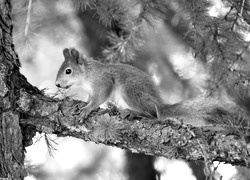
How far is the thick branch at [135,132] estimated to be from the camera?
1179 millimetres

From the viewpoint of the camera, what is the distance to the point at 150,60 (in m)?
2.23

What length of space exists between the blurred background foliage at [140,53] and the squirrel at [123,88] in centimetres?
8

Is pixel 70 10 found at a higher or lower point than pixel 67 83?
higher

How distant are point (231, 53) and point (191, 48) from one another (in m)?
0.23

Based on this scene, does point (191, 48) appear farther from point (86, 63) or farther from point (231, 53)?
point (86, 63)

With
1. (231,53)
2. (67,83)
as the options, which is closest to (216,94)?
(231,53)

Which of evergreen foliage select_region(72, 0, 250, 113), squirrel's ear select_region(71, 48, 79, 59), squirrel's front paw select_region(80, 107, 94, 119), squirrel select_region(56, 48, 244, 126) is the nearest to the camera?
squirrel's front paw select_region(80, 107, 94, 119)

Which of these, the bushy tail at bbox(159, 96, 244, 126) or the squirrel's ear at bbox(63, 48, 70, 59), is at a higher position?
the squirrel's ear at bbox(63, 48, 70, 59)

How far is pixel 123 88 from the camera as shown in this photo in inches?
74.0

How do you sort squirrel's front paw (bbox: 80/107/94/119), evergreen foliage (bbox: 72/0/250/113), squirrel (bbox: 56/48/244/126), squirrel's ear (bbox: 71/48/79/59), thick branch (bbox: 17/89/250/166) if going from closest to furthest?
thick branch (bbox: 17/89/250/166) < squirrel's front paw (bbox: 80/107/94/119) < squirrel (bbox: 56/48/244/126) < evergreen foliage (bbox: 72/0/250/113) < squirrel's ear (bbox: 71/48/79/59)

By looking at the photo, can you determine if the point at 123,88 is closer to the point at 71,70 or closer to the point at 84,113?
the point at 71,70

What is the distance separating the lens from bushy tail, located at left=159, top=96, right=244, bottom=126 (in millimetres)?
1408

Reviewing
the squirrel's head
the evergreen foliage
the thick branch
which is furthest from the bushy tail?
the squirrel's head

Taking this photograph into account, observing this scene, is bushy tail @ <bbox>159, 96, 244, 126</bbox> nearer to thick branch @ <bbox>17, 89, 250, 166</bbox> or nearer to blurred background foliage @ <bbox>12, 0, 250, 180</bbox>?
thick branch @ <bbox>17, 89, 250, 166</bbox>
